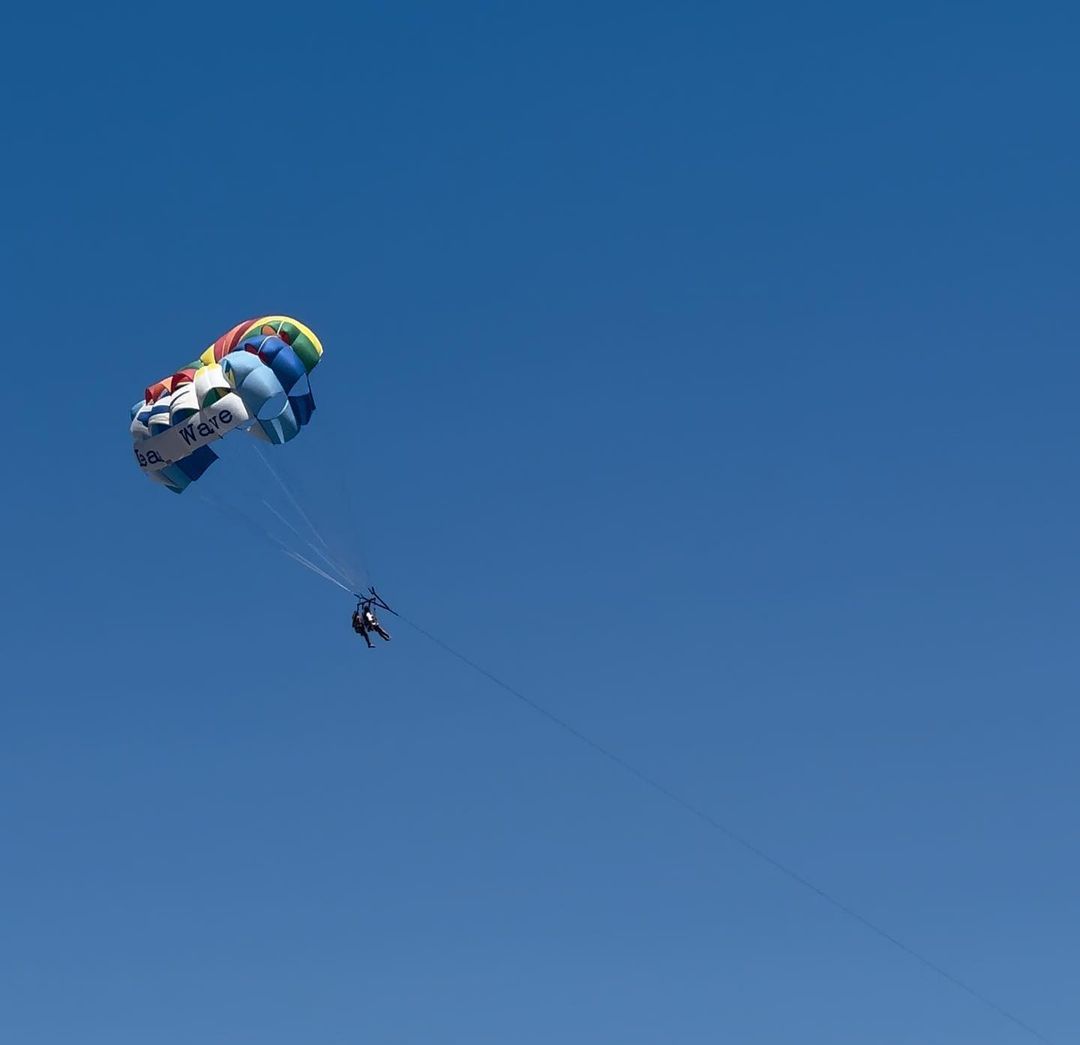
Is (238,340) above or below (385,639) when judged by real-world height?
above

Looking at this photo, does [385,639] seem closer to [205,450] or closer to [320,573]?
[320,573]

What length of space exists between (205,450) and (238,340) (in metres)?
2.60

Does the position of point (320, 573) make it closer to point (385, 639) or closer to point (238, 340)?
point (385, 639)

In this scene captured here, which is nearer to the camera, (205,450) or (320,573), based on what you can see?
(320,573)

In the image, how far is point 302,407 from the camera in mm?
52156

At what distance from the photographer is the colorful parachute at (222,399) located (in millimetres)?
50188

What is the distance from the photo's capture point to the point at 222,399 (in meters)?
50.2

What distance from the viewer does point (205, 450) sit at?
2012 inches

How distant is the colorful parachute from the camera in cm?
5019

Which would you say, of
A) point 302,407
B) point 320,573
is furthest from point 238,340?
point 320,573

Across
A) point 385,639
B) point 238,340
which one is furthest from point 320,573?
point 238,340

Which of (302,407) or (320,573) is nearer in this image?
(320,573)

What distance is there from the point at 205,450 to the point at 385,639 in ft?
19.7

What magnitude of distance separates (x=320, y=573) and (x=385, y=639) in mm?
2885
